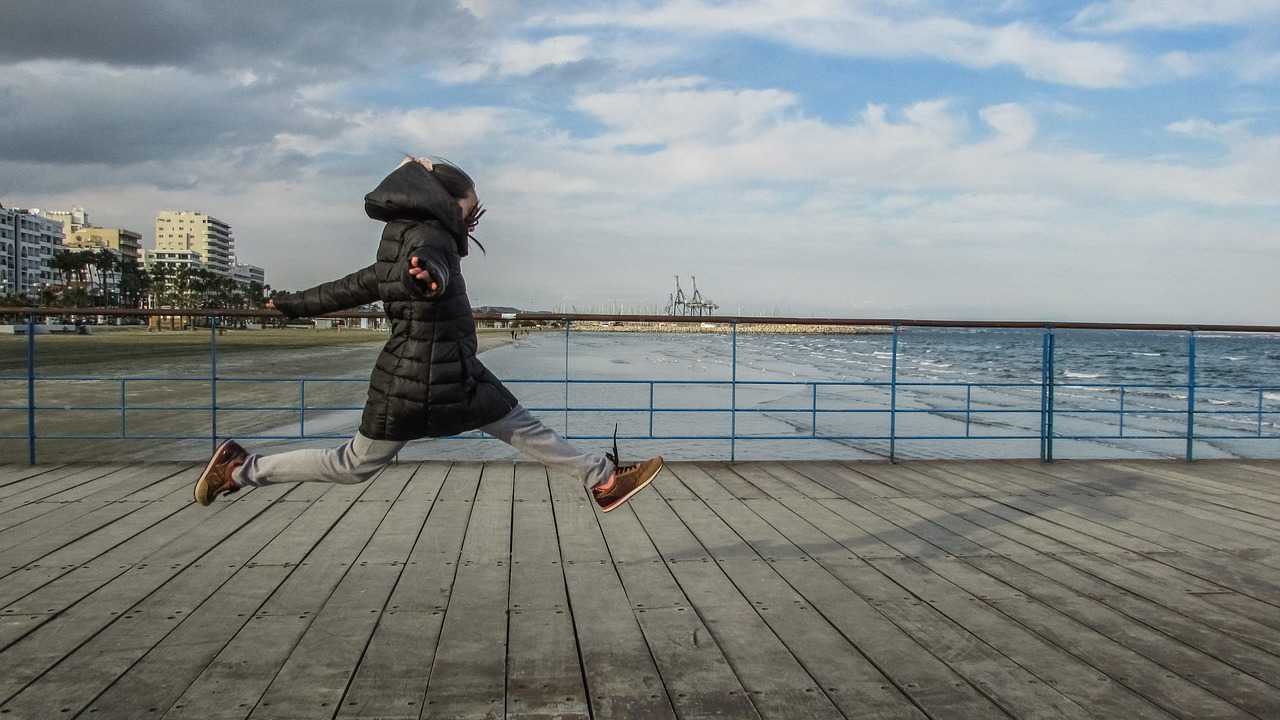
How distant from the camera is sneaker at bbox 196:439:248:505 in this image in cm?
276

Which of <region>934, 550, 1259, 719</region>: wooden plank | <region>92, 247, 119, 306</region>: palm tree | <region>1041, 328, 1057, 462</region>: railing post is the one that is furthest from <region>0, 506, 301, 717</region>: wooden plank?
<region>92, 247, 119, 306</region>: palm tree

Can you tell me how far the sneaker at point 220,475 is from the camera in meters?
2.76

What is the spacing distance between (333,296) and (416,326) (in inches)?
12.8

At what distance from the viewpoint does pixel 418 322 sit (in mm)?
2469

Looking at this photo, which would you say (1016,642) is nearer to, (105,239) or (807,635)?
(807,635)

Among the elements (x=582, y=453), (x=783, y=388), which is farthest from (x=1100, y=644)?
(x=783, y=388)

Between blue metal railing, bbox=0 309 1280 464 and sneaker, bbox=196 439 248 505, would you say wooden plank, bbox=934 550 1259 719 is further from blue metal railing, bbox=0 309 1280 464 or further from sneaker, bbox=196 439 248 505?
sneaker, bbox=196 439 248 505

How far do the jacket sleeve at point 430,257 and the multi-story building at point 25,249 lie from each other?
114 metres

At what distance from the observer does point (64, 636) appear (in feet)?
7.94

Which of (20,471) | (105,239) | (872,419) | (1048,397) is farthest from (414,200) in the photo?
(105,239)

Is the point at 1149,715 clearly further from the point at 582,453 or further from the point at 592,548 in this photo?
the point at 592,548

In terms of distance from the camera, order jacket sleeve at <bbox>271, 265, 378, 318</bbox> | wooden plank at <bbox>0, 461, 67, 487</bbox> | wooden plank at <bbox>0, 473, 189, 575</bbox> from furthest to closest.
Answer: wooden plank at <bbox>0, 461, 67, 487</bbox> < wooden plank at <bbox>0, 473, 189, 575</bbox> < jacket sleeve at <bbox>271, 265, 378, 318</bbox>

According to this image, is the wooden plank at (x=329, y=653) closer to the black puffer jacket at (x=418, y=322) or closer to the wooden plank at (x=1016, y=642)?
the black puffer jacket at (x=418, y=322)

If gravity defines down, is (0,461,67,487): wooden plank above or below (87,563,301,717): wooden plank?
below
